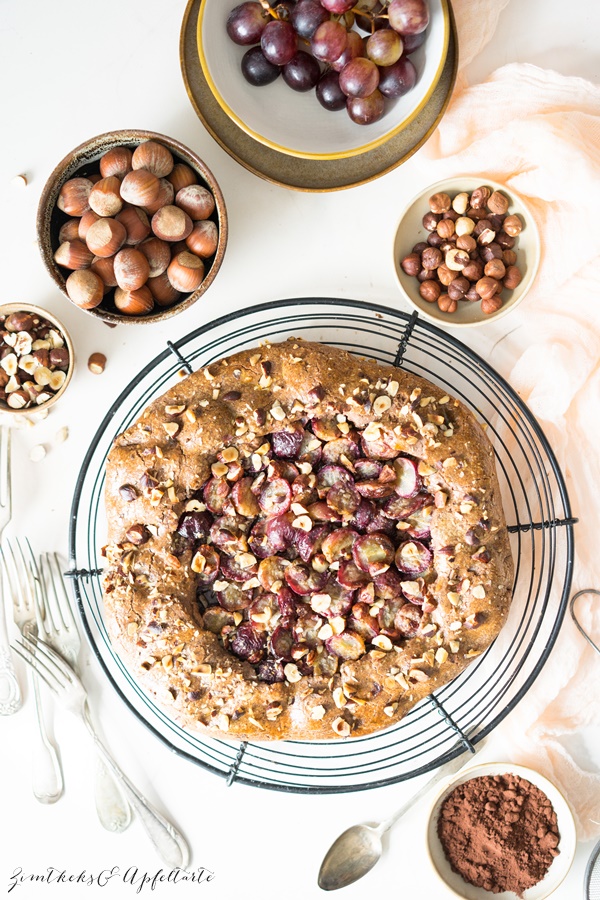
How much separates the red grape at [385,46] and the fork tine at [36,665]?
215 cm

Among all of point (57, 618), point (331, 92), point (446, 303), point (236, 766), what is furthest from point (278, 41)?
point (236, 766)

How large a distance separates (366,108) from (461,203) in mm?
406

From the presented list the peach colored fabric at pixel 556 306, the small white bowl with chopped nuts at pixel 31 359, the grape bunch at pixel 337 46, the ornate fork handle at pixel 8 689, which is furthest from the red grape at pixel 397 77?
the ornate fork handle at pixel 8 689

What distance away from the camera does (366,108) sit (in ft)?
7.14

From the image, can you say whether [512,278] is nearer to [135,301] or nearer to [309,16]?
[309,16]

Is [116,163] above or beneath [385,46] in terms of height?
beneath

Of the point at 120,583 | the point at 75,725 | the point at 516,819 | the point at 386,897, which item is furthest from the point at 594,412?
the point at 75,725

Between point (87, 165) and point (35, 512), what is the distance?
1168 millimetres

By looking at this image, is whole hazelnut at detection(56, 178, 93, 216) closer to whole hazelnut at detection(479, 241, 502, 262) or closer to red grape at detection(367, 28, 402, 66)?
red grape at detection(367, 28, 402, 66)

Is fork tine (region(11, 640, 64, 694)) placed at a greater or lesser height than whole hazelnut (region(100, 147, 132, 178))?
lesser

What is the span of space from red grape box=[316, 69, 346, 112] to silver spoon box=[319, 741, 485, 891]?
2271 mm

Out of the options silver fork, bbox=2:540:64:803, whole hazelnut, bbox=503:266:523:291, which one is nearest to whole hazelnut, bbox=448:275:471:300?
whole hazelnut, bbox=503:266:523:291

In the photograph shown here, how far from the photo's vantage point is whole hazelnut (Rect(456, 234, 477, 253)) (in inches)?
90.1

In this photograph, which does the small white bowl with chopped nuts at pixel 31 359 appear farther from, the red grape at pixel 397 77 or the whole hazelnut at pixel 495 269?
the whole hazelnut at pixel 495 269
